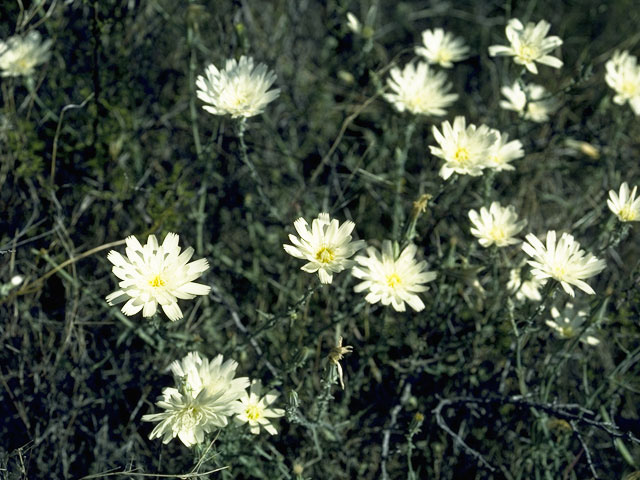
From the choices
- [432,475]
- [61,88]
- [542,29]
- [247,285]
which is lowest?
[432,475]

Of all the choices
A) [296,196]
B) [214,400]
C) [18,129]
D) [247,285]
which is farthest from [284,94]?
[214,400]

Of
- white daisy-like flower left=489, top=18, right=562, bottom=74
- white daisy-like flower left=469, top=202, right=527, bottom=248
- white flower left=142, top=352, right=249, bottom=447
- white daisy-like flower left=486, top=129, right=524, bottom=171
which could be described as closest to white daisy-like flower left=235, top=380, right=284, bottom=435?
white flower left=142, top=352, right=249, bottom=447

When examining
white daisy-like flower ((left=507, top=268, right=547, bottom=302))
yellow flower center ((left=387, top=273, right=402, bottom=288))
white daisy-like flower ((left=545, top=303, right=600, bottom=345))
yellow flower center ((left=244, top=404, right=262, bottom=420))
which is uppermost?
yellow flower center ((left=387, top=273, right=402, bottom=288))

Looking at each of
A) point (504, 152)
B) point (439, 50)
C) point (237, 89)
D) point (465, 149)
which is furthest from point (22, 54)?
point (504, 152)

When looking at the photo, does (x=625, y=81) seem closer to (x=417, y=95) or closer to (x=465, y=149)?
(x=417, y=95)

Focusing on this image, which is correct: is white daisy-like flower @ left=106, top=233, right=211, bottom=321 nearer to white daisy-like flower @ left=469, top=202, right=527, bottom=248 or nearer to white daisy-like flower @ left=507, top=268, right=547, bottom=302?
white daisy-like flower @ left=469, top=202, right=527, bottom=248

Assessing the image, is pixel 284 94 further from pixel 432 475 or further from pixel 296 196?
pixel 432 475
